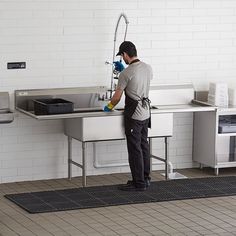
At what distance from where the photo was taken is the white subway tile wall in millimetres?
8266

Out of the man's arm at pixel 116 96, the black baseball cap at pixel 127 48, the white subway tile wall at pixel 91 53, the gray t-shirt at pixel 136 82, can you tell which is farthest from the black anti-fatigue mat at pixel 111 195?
the black baseball cap at pixel 127 48

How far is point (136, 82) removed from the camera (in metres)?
7.82

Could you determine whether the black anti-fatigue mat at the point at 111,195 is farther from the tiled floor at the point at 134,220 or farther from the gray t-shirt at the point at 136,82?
the gray t-shirt at the point at 136,82

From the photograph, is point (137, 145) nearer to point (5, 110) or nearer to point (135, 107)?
point (135, 107)

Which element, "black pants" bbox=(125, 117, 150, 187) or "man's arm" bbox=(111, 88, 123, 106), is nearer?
"man's arm" bbox=(111, 88, 123, 106)

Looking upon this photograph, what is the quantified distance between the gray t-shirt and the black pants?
0.31 ft

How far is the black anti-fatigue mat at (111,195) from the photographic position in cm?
751

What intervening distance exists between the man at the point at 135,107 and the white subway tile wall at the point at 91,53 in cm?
70

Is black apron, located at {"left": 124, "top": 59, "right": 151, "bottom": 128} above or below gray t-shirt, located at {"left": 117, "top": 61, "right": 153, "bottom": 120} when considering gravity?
below

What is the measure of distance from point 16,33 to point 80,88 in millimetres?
913

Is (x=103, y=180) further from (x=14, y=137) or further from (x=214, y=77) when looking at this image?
(x=214, y=77)

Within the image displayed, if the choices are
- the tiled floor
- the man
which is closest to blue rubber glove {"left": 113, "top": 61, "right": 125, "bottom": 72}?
the man

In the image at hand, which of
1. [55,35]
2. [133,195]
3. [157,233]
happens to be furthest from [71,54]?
[157,233]

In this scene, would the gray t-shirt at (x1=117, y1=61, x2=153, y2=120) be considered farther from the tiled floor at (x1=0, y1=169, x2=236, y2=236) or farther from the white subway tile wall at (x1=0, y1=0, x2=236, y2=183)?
the tiled floor at (x1=0, y1=169, x2=236, y2=236)
